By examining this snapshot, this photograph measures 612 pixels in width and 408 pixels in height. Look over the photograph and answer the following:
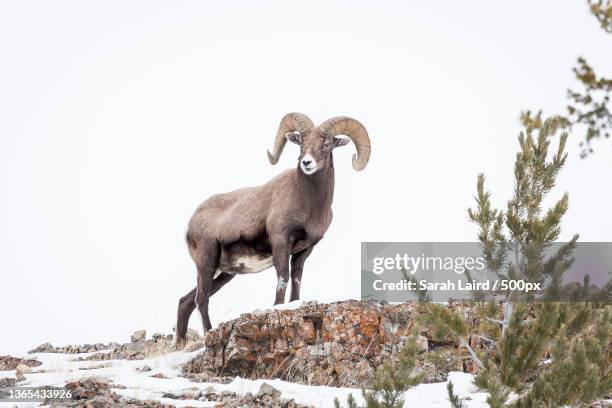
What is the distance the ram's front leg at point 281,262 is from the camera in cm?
1292

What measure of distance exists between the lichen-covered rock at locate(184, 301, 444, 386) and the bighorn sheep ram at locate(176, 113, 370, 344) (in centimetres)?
163

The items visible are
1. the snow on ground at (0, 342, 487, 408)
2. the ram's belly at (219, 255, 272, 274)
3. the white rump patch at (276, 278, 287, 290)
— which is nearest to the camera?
the snow on ground at (0, 342, 487, 408)

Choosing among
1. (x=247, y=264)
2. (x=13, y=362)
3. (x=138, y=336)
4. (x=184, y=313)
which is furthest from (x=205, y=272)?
(x=13, y=362)

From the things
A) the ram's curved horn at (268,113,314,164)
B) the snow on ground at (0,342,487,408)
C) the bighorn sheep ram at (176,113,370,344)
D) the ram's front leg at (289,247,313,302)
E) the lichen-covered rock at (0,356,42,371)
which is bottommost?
the snow on ground at (0,342,487,408)

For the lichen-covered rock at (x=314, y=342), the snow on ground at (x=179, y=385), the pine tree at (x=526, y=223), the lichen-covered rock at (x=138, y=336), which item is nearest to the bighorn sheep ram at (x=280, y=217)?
the lichen-covered rock at (x=314, y=342)

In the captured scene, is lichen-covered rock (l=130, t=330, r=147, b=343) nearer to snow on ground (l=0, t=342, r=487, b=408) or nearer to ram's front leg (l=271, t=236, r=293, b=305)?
snow on ground (l=0, t=342, r=487, b=408)

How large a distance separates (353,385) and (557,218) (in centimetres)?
408

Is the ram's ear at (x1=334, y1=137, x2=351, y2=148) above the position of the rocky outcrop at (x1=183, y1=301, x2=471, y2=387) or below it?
above

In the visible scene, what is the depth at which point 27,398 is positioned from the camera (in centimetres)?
998

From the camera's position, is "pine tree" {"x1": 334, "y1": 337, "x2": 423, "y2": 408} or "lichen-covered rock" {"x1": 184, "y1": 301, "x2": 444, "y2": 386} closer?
"pine tree" {"x1": 334, "y1": 337, "x2": 423, "y2": 408}

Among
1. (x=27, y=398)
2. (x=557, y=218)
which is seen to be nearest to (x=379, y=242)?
(x=557, y=218)

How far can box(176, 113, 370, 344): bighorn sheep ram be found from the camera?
42.9 ft

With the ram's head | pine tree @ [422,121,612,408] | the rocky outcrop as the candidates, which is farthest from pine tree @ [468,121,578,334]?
the ram's head

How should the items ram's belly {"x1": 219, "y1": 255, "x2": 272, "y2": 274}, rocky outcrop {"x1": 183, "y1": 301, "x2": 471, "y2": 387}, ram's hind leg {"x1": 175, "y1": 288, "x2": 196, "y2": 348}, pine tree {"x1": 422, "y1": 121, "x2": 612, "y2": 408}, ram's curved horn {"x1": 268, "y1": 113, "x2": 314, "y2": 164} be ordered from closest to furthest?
pine tree {"x1": 422, "y1": 121, "x2": 612, "y2": 408}
rocky outcrop {"x1": 183, "y1": 301, "x2": 471, "y2": 387}
ram's curved horn {"x1": 268, "y1": 113, "x2": 314, "y2": 164}
ram's belly {"x1": 219, "y1": 255, "x2": 272, "y2": 274}
ram's hind leg {"x1": 175, "y1": 288, "x2": 196, "y2": 348}
